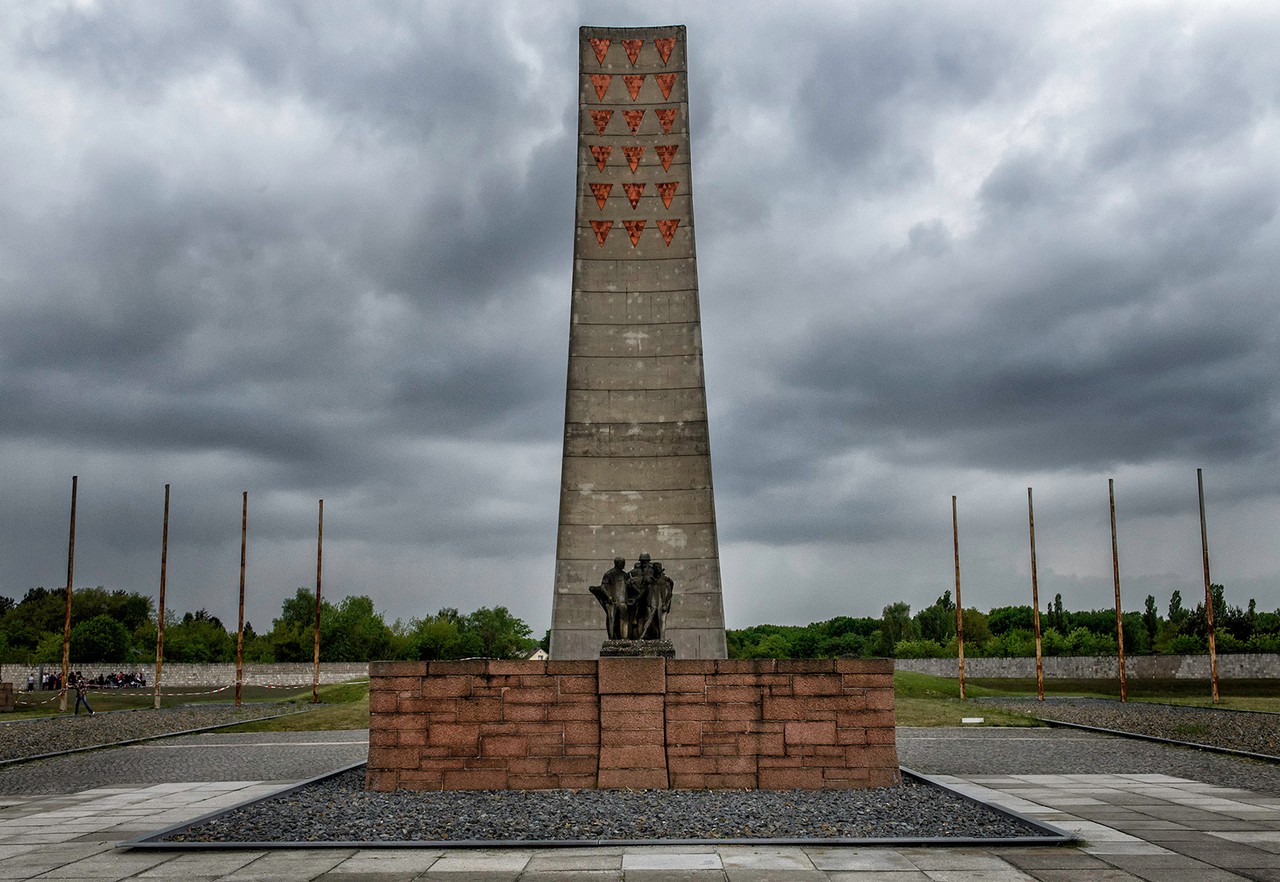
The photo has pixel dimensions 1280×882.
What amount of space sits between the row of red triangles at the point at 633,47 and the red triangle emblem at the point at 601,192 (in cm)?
417

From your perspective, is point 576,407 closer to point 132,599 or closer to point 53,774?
point 53,774

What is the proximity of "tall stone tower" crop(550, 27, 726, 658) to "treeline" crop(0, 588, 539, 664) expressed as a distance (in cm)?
5633

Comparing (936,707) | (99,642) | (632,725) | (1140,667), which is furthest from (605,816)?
(99,642)

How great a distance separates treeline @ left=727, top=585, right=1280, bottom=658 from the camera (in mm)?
69125

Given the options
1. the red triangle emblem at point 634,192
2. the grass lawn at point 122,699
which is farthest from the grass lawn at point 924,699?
the red triangle emblem at point 634,192

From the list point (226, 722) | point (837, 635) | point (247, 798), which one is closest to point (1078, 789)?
point (247, 798)

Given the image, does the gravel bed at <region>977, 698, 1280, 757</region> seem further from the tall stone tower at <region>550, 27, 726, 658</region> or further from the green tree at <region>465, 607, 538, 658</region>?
the green tree at <region>465, 607, 538, 658</region>

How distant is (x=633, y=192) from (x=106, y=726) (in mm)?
20614

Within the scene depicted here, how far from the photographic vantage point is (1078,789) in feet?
47.6

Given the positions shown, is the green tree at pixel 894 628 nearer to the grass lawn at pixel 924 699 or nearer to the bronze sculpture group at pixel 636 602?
the grass lawn at pixel 924 699

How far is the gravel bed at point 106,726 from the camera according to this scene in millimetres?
22875

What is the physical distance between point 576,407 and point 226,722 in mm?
13905

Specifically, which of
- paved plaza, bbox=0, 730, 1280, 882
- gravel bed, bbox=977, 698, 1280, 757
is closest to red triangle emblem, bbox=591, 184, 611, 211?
paved plaza, bbox=0, 730, 1280, 882

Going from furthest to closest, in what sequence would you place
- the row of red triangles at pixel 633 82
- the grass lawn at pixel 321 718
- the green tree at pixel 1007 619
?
the green tree at pixel 1007 619, the row of red triangles at pixel 633 82, the grass lawn at pixel 321 718
